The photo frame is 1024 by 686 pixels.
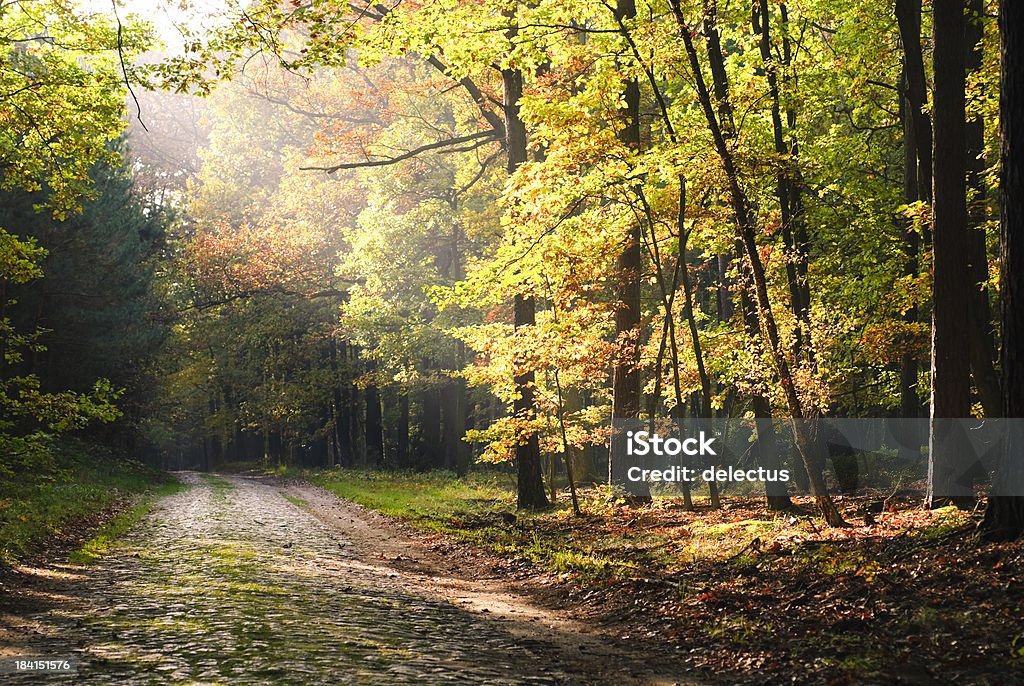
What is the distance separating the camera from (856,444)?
27672 millimetres

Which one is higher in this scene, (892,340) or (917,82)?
(917,82)

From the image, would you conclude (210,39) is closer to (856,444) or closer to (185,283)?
(856,444)

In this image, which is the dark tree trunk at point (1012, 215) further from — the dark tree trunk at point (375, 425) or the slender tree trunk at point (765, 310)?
the dark tree trunk at point (375, 425)

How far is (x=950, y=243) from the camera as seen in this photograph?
11703 millimetres

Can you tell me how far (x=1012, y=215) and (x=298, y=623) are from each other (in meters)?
8.00

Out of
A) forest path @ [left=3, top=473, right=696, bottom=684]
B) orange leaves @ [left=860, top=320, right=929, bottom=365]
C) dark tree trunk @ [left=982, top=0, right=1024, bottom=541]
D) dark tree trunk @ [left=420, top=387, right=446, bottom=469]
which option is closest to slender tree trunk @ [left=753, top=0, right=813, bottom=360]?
orange leaves @ [left=860, top=320, right=929, bottom=365]

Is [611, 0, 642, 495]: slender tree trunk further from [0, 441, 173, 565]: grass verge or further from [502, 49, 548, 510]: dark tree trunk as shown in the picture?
[0, 441, 173, 565]: grass verge

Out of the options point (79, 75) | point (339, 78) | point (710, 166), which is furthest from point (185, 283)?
point (710, 166)

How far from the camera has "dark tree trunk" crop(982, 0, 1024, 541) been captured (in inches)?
316

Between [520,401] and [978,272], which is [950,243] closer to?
[978,272]

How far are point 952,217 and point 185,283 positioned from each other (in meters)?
37.1

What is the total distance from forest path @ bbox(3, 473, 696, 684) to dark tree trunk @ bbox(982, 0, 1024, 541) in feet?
14.3

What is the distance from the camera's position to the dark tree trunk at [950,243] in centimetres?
1168

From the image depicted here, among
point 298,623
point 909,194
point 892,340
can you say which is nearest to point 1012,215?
point 298,623
